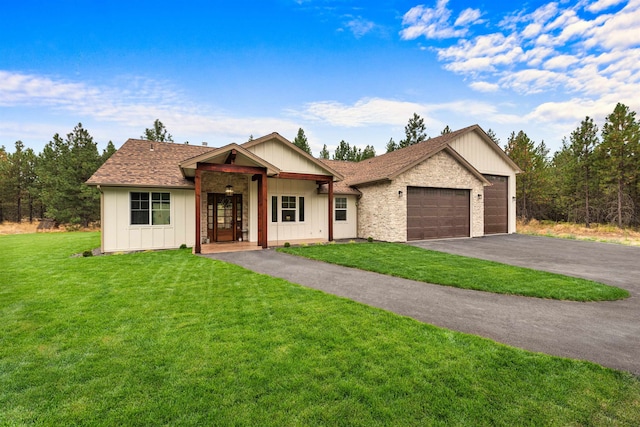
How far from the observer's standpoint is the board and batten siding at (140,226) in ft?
36.5

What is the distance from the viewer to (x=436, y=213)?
50.1 ft

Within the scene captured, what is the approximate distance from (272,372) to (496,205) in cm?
1889

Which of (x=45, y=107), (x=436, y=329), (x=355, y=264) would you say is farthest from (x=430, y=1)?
(x=45, y=107)

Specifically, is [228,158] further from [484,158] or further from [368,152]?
[368,152]

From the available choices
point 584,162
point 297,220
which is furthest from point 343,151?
point 297,220

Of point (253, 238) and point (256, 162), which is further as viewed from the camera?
point (253, 238)

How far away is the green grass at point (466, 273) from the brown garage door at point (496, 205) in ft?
28.3

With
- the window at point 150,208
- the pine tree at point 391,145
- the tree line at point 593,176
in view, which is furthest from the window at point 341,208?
the pine tree at point 391,145

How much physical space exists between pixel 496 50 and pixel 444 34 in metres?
2.66

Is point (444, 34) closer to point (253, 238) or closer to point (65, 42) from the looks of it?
point (253, 238)

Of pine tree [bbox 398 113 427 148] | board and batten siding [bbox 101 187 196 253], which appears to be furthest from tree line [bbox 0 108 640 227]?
board and batten siding [bbox 101 187 196 253]

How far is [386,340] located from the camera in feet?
11.9

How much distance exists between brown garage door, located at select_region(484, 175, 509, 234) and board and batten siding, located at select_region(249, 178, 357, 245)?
853cm

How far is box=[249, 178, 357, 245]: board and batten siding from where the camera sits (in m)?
13.8
